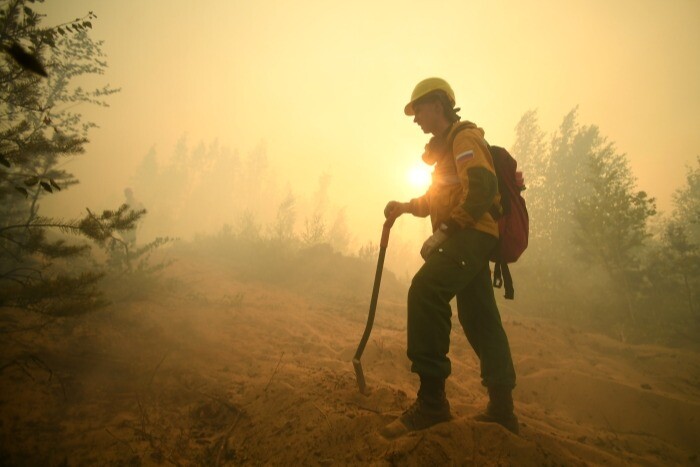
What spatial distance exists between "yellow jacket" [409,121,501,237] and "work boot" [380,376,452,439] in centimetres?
112

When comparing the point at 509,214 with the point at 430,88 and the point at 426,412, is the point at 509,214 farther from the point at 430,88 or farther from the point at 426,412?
the point at 426,412

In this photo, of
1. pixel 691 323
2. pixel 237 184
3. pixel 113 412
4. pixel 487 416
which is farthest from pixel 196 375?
pixel 237 184

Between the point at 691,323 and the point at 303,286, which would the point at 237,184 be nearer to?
the point at 303,286

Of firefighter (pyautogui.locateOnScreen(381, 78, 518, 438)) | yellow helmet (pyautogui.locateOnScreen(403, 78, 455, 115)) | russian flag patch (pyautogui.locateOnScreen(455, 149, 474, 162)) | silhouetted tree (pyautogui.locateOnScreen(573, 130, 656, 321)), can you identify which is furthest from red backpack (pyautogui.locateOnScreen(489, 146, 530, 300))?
silhouetted tree (pyautogui.locateOnScreen(573, 130, 656, 321))

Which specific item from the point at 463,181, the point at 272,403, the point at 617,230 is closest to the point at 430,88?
the point at 463,181

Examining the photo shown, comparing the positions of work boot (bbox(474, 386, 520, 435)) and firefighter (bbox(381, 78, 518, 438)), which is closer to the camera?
firefighter (bbox(381, 78, 518, 438))

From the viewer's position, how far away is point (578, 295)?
1530 cm

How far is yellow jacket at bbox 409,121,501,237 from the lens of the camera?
2.21 m

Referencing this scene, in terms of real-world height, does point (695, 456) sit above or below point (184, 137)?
below

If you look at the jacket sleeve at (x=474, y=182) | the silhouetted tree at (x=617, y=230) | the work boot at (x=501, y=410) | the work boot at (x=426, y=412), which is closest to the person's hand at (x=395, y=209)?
the jacket sleeve at (x=474, y=182)

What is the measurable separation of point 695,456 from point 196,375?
Result: 15.9 feet

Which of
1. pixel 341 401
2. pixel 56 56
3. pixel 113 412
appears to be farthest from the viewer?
pixel 56 56

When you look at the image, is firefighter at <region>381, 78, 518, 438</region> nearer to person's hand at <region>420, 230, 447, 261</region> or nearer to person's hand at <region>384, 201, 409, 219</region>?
person's hand at <region>420, 230, 447, 261</region>

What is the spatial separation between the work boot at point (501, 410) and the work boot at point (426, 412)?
0.41m
